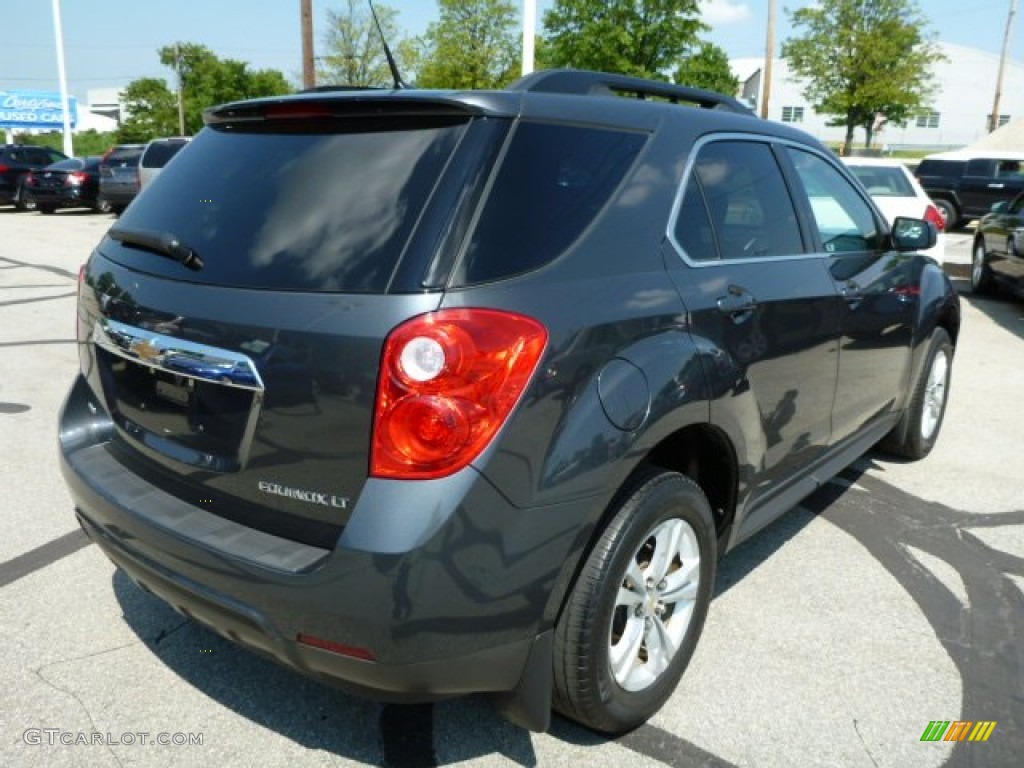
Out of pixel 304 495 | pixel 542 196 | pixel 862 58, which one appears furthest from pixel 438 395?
pixel 862 58

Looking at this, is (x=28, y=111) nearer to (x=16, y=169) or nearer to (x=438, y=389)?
(x=16, y=169)

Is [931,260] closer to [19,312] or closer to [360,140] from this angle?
[360,140]

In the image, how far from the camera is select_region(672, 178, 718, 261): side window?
2.61 metres

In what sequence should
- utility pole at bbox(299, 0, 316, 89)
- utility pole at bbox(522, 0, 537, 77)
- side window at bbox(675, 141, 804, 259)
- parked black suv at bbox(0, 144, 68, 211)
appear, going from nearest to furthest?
side window at bbox(675, 141, 804, 259), utility pole at bbox(522, 0, 537, 77), utility pole at bbox(299, 0, 316, 89), parked black suv at bbox(0, 144, 68, 211)

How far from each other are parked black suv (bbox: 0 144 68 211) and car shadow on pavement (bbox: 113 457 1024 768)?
22.9 meters

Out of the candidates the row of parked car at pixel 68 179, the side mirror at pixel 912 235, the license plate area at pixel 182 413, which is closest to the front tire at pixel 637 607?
the license plate area at pixel 182 413

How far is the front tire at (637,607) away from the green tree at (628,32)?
26.7 metres

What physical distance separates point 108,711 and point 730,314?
7.29 feet

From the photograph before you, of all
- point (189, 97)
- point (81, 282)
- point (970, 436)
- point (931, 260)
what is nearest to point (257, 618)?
point (81, 282)

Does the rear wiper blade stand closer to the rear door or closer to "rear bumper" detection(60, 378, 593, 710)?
"rear bumper" detection(60, 378, 593, 710)

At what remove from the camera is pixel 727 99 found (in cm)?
346

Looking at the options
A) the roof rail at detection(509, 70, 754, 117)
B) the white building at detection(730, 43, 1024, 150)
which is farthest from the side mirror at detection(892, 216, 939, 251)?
the white building at detection(730, 43, 1024, 150)

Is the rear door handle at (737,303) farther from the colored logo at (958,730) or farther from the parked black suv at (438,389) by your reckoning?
the colored logo at (958,730)

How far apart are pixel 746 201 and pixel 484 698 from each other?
6.17 feet
